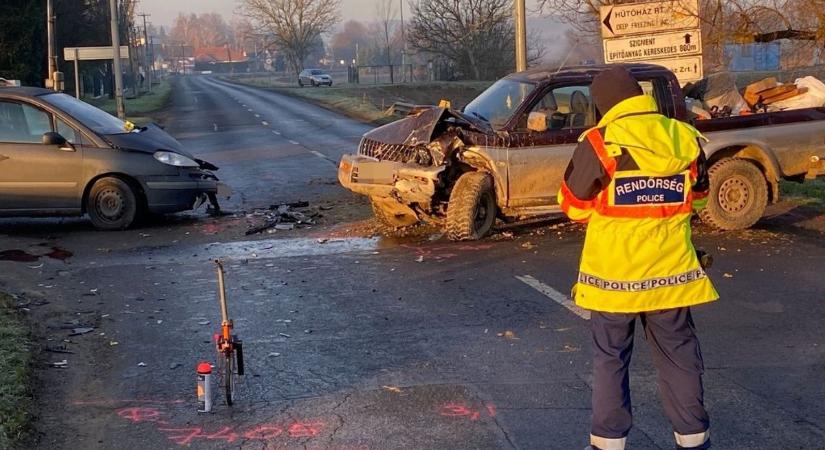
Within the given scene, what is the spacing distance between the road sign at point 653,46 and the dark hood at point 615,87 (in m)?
10.5

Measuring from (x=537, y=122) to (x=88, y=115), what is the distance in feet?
19.4

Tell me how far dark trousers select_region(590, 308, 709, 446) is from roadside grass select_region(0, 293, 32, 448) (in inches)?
116

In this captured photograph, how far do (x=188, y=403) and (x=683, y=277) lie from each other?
2.94 metres

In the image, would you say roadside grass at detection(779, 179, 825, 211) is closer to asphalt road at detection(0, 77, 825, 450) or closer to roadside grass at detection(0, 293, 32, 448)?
asphalt road at detection(0, 77, 825, 450)

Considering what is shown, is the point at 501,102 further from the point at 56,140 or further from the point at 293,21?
the point at 293,21

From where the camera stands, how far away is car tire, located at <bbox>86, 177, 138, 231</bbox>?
11672mm

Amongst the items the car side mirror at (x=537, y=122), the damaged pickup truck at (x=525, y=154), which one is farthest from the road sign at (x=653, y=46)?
the car side mirror at (x=537, y=122)

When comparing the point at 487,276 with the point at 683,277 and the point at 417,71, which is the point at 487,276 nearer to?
the point at 683,277

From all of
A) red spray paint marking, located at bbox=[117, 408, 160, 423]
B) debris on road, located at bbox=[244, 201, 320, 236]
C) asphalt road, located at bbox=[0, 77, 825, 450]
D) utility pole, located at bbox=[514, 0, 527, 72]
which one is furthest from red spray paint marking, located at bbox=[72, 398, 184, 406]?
utility pole, located at bbox=[514, 0, 527, 72]

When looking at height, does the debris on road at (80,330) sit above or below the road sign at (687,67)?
below

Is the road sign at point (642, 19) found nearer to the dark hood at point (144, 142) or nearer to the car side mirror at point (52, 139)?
the dark hood at point (144, 142)

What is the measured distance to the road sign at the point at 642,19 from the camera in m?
13.6

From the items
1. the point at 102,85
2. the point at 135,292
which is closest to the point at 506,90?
the point at 135,292

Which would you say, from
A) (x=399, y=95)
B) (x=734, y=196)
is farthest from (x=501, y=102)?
(x=399, y=95)
